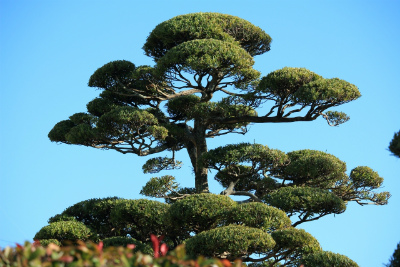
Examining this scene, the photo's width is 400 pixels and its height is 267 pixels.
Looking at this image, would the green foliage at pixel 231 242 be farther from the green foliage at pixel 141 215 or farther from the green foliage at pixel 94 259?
the green foliage at pixel 94 259

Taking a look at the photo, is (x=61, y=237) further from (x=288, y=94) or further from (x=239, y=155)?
(x=288, y=94)

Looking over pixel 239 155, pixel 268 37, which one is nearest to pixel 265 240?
pixel 239 155

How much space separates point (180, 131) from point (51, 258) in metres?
12.1

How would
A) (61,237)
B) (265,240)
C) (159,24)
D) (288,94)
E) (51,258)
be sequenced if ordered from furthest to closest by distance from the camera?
(159,24)
(288,94)
(61,237)
(265,240)
(51,258)

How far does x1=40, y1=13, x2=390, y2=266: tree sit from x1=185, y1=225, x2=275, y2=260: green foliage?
1.11 metres

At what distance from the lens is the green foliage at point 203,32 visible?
15.9m

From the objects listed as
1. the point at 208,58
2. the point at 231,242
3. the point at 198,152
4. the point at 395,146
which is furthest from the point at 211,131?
the point at 395,146

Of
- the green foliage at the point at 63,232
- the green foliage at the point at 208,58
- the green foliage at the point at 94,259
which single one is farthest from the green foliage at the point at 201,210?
the green foliage at the point at 94,259

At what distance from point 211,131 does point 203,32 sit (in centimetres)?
308

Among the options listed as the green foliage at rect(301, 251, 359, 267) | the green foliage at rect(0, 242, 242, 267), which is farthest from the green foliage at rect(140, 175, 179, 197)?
the green foliage at rect(0, 242, 242, 267)

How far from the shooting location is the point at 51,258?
4215mm

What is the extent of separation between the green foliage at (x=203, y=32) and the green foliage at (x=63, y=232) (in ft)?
18.7

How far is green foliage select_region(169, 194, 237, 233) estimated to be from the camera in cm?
1296

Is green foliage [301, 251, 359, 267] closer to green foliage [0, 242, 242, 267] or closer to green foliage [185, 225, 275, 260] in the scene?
green foliage [185, 225, 275, 260]
